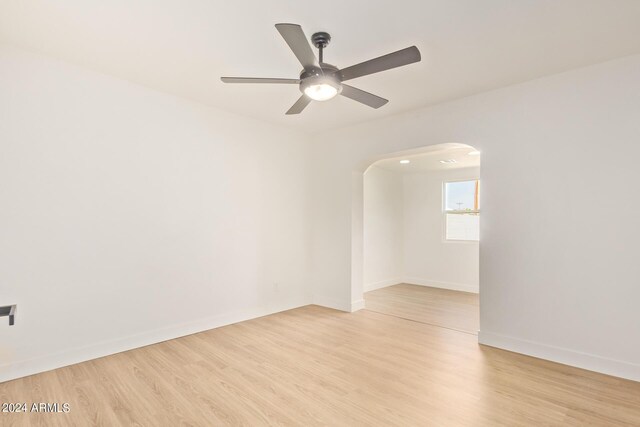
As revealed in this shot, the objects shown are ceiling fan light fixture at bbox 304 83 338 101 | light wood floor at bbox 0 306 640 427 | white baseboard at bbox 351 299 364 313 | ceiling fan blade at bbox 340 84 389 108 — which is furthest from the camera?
white baseboard at bbox 351 299 364 313

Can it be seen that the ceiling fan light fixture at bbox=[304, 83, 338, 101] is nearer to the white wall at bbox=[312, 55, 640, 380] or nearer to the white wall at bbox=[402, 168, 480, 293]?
the white wall at bbox=[312, 55, 640, 380]

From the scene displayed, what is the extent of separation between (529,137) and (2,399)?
15.8 feet

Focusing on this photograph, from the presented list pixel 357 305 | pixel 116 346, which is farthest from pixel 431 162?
pixel 116 346

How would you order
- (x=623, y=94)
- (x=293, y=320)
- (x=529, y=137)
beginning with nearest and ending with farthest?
(x=623, y=94) → (x=529, y=137) → (x=293, y=320)

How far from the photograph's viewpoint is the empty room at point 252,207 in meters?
2.19

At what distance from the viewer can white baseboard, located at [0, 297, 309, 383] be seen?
2582 millimetres

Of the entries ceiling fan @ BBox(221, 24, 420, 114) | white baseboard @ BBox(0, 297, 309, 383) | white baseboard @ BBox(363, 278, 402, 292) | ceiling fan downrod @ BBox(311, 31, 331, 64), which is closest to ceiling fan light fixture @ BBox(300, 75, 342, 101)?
ceiling fan @ BBox(221, 24, 420, 114)

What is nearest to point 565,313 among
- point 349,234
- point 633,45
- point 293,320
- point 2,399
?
point 633,45

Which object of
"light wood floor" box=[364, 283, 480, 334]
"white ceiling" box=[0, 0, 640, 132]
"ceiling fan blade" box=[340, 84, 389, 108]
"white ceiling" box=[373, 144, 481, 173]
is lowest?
"light wood floor" box=[364, 283, 480, 334]

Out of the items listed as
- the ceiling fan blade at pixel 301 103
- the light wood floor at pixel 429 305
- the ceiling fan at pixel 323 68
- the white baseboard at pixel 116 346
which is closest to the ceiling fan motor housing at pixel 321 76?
the ceiling fan at pixel 323 68

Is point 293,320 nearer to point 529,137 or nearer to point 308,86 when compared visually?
point 308,86

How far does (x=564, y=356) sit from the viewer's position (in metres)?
2.90

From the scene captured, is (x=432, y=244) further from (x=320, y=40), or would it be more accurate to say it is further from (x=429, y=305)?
Answer: (x=320, y=40)

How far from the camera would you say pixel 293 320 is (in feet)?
13.6
